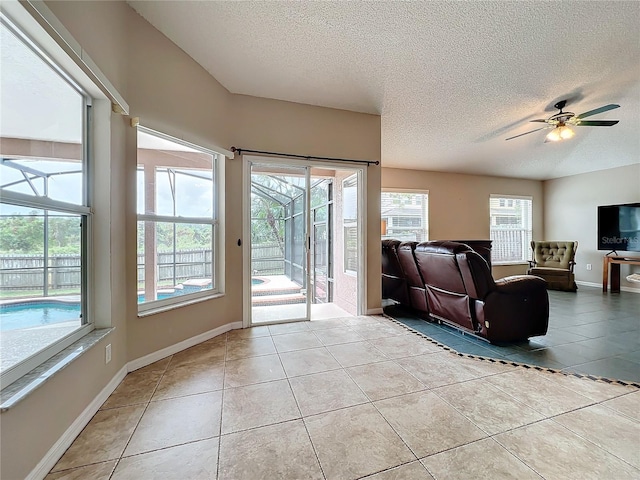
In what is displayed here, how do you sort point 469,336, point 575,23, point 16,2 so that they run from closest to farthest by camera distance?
point 16,2
point 575,23
point 469,336

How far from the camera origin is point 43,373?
4.29 ft

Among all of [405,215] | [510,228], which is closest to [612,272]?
[510,228]

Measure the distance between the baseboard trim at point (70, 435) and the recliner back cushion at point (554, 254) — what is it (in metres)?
7.55

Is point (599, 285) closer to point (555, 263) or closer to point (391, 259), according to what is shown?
point (555, 263)

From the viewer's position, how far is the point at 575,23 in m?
2.11

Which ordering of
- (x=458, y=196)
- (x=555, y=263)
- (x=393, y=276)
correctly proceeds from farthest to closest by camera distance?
(x=458, y=196)
(x=555, y=263)
(x=393, y=276)

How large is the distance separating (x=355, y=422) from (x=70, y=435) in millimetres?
1512

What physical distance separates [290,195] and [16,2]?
275 cm

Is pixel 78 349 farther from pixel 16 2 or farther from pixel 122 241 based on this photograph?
pixel 16 2

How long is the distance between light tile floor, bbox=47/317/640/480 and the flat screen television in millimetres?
5174

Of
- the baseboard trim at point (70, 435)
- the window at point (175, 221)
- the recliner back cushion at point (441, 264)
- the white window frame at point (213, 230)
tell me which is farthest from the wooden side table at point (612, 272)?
the baseboard trim at point (70, 435)

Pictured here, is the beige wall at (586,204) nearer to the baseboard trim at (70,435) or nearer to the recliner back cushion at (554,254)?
the recliner back cushion at (554,254)

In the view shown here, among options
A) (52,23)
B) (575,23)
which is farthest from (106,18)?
(575,23)

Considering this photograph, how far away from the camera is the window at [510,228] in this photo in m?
6.89
